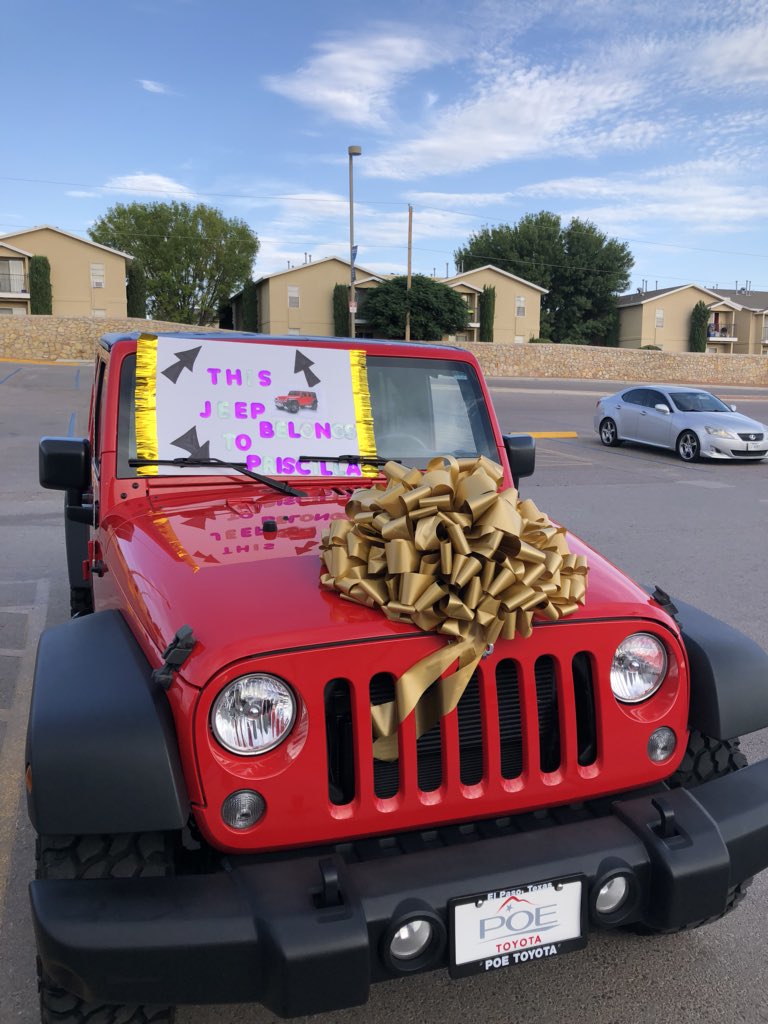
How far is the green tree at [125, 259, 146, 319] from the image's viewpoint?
181ft

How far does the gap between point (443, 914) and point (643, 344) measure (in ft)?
235

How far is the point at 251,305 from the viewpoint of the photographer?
63656 millimetres

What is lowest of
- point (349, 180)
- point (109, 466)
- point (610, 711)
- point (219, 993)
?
point (219, 993)

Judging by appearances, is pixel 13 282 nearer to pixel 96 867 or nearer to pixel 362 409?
pixel 362 409

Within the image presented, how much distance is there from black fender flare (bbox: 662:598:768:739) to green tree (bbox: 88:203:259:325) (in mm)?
68658

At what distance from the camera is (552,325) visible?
70.8m

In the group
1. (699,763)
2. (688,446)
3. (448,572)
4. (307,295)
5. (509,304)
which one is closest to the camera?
(448,572)

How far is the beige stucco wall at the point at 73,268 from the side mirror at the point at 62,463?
179 ft

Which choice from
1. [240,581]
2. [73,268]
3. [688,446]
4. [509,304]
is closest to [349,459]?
[240,581]

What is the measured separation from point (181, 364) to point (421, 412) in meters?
0.99

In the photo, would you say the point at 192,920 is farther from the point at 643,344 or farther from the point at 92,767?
the point at 643,344

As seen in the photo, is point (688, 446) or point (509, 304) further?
point (509, 304)

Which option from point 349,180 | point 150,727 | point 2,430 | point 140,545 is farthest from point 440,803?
point 349,180

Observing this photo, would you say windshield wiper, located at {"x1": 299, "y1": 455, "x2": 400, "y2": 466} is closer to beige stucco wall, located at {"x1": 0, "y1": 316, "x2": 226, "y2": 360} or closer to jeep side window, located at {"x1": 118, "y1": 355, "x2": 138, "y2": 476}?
jeep side window, located at {"x1": 118, "y1": 355, "x2": 138, "y2": 476}
